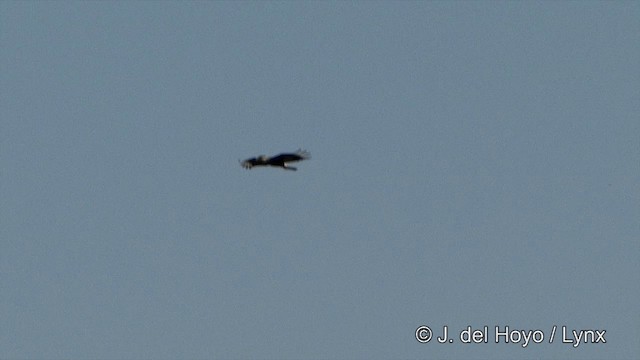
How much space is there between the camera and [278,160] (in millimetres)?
70312

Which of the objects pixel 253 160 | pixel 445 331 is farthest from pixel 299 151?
pixel 445 331

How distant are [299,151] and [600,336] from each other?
28.2m

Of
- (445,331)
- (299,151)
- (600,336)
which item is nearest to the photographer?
(299,151)

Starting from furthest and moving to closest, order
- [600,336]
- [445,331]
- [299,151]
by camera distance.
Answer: [445,331], [600,336], [299,151]

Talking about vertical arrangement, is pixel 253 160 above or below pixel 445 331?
above

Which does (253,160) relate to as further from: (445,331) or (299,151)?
(445,331)

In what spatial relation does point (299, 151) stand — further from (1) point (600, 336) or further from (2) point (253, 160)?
(1) point (600, 336)

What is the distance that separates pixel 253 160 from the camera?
236ft

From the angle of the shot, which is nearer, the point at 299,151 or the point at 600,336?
the point at 299,151

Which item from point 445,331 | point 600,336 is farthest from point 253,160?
point 600,336

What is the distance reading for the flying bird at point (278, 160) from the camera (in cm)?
6962

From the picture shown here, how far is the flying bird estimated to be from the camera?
69.6 m

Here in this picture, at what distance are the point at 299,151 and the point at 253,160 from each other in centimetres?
449

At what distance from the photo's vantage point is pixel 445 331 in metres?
82.3
